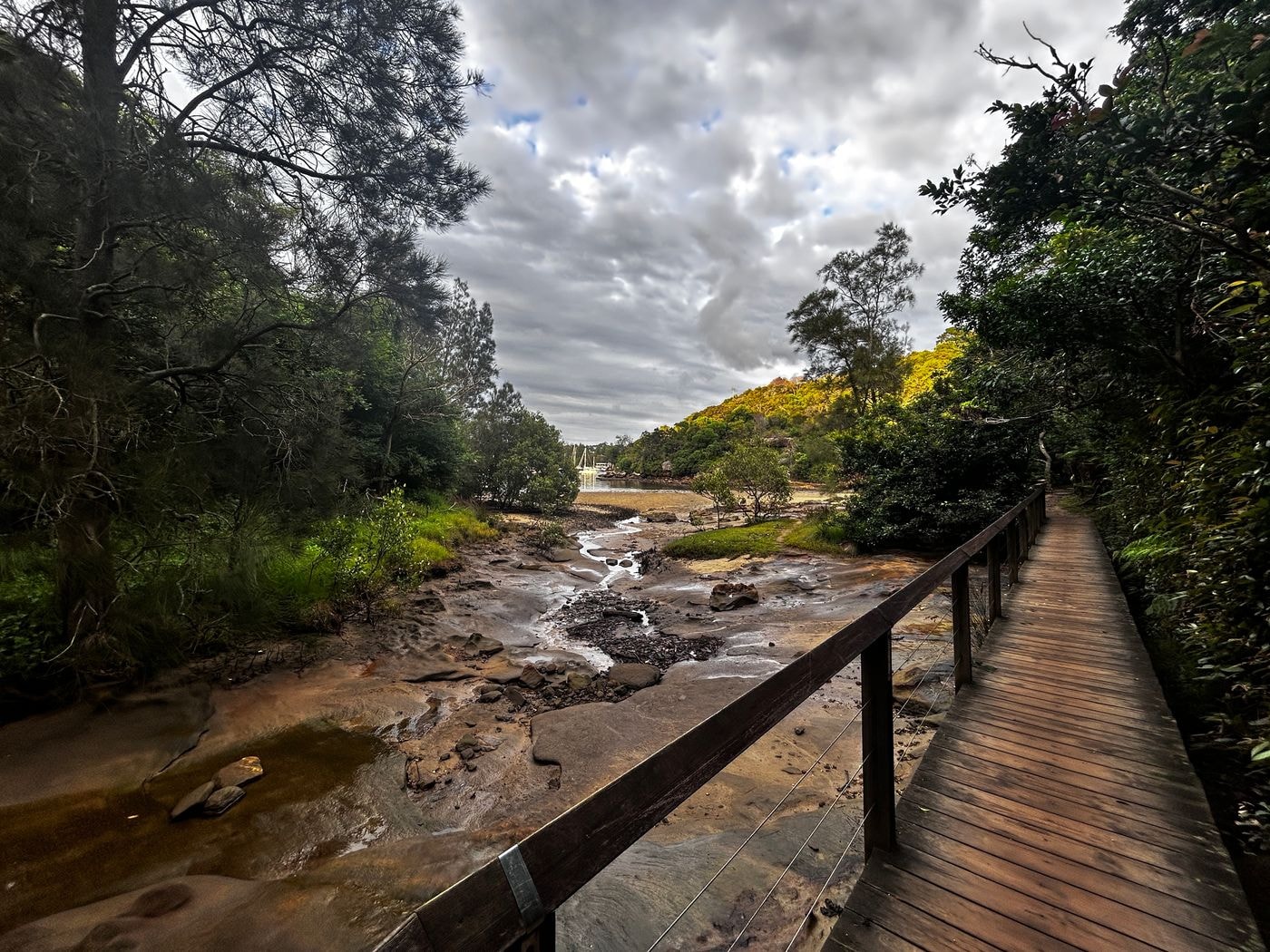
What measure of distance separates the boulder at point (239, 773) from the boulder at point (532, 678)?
305 centimetres

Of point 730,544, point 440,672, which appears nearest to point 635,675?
point 440,672

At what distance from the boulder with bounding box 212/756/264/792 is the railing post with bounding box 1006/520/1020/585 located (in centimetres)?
931

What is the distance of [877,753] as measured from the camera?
2.21 metres

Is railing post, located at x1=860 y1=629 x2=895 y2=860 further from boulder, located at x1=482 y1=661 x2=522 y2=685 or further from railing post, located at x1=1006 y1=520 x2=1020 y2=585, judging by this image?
railing post, located at x1=1006 y1=520 x2=1020 y2=585

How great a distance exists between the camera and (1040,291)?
21.8ft

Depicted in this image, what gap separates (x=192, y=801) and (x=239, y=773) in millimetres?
387

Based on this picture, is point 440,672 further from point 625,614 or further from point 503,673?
point 625,614

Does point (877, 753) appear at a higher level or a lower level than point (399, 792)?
higher

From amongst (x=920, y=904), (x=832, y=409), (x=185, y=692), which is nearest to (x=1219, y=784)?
(x=920, y=904)

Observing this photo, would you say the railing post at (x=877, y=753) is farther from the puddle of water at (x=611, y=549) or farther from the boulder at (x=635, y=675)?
the puddle of water at (x=611, y=549)

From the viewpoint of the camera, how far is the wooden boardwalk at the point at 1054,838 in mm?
1866

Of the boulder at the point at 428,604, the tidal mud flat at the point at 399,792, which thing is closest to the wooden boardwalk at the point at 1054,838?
the tidal mud flat at the point at 399,792

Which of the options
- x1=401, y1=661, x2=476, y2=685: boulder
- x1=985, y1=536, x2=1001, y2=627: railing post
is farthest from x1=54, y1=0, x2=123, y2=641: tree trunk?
x1=985, y1=536, x2=1001, y2=627: railing post

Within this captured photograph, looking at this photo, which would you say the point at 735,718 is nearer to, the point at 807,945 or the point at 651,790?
the point at 651,790
